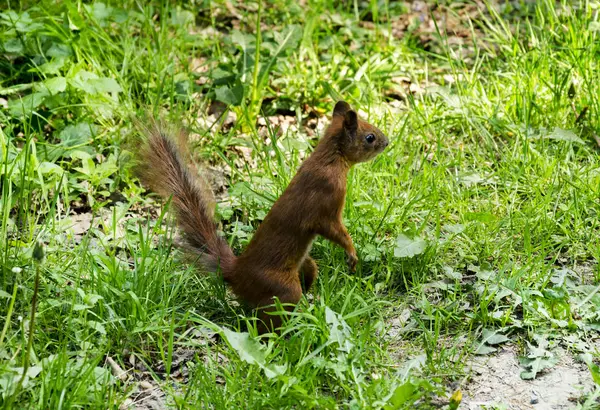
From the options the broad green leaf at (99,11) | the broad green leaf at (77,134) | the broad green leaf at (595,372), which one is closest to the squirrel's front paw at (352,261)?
the broad green leaf at (595,372)

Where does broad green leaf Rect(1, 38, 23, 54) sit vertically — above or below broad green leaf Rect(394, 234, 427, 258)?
above

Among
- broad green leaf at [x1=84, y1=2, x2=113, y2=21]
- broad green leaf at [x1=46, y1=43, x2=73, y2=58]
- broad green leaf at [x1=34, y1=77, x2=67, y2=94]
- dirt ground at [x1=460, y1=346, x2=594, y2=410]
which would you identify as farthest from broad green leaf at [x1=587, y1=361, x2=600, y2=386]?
broad green leaf at [x1=84, y1=2, x2=113, y2=21]

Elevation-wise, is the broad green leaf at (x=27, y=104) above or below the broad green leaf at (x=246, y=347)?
below

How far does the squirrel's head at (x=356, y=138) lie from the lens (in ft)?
10.8

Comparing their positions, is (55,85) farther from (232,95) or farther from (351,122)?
(351,122)

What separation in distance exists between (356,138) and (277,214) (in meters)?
0.47

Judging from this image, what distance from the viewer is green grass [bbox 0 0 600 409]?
2893 millimetres

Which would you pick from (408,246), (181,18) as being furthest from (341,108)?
(181,18)

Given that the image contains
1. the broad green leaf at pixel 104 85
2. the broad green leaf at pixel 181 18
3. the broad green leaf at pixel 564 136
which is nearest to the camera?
the broad green leaf at pixel 564 136

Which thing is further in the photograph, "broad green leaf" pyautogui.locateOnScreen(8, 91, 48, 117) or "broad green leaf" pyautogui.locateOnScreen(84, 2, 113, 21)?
"broad green leaf" pyautogui.locateOnScreen(84, 2, 113, 21)

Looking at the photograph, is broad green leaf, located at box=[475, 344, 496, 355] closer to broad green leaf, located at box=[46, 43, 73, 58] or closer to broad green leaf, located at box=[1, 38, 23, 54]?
broad green leaf, located at box=[46, 43, 73, 58]

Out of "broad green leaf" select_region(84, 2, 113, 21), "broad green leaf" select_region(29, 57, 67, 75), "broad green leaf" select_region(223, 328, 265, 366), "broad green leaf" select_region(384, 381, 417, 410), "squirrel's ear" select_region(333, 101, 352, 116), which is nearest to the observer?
"broad green leaf" select_region(384, 381, 417, 410)

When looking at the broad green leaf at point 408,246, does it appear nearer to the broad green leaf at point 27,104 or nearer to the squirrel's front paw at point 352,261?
the squirrel's front paw at point 352,261

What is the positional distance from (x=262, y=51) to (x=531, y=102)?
159cm
